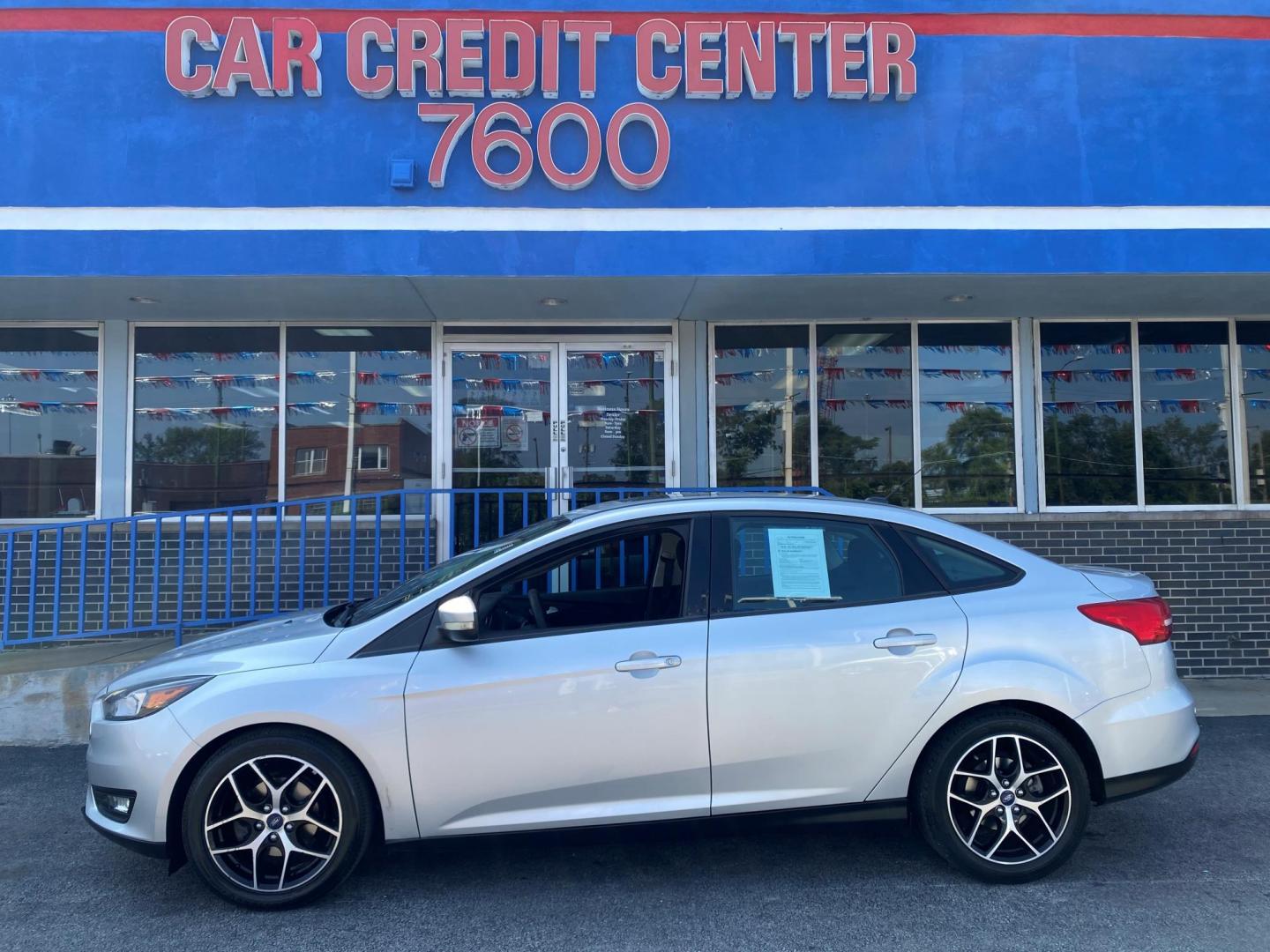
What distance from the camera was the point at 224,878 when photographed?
159 inches

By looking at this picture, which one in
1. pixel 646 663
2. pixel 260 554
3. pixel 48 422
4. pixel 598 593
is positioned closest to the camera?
pixel 646 663

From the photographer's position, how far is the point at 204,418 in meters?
8.87

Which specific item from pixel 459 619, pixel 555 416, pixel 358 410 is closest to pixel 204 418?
pixel 358 410

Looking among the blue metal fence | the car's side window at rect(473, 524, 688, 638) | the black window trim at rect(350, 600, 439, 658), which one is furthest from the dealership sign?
the black window trim at rect(350, 600, 439, 658)

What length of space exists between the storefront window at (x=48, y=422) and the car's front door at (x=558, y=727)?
616 centimetres

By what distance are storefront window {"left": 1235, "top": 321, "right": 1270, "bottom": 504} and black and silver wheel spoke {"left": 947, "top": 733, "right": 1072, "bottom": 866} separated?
6.05m

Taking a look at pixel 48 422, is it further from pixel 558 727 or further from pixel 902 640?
pixel 902 640

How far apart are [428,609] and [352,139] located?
475 centimetres

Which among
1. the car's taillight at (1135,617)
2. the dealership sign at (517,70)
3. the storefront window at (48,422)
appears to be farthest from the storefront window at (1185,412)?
the storefront window at (48,422)

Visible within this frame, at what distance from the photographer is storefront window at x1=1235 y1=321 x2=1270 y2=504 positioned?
8.98m

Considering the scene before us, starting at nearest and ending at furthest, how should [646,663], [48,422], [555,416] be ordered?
[646,663]
[48,422]
[555,416]

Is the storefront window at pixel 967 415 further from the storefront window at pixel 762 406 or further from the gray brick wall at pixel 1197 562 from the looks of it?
the storefront window at pixel 762 406

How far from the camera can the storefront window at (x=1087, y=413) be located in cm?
895

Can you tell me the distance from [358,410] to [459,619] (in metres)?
5.28
